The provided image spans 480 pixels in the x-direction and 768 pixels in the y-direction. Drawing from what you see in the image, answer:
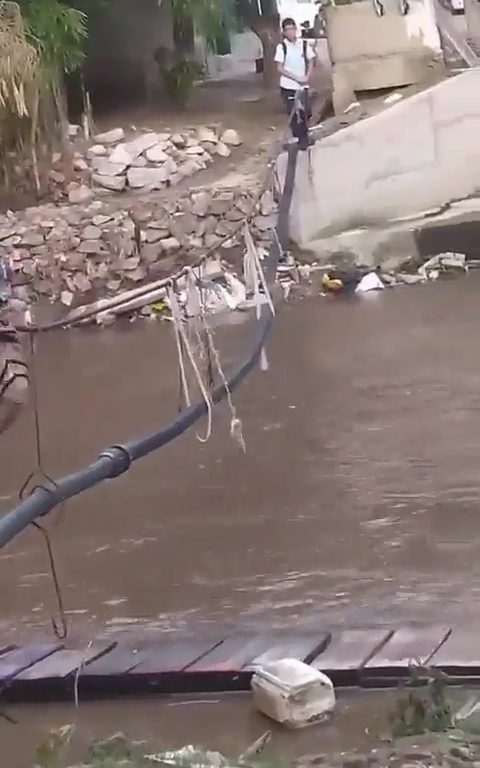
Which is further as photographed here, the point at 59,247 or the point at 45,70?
the point at 45,70

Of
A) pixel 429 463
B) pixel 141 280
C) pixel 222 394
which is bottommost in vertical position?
pixel 141 280

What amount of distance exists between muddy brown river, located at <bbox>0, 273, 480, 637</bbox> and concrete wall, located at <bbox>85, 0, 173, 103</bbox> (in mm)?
5992

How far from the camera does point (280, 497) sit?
473 cm

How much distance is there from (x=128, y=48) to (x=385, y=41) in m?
3.56

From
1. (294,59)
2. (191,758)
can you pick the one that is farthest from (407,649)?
(294,59)

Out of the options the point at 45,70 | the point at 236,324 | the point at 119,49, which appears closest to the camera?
the point at 236,324

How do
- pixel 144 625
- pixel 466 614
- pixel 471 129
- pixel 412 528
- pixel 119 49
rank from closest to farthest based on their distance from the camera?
pixel 466 614, pixel 144 625, pixel 412 528, pixel 471 129, pixel 119 49

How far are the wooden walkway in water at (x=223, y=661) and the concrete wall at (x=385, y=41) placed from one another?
Result: 7.81 metres

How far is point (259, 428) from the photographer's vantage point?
573 cm

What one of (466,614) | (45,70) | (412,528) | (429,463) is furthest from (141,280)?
(466,614)

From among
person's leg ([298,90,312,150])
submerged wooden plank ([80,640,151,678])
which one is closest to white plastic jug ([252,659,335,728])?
submerged wooden plank ([80,640,151,678])

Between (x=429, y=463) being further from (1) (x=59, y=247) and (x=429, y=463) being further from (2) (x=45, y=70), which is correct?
(2) (x=45, y=70)

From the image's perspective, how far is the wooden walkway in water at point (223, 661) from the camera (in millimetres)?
2922

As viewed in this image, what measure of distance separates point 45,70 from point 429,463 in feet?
22.3
